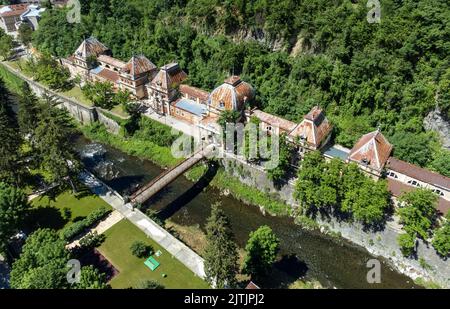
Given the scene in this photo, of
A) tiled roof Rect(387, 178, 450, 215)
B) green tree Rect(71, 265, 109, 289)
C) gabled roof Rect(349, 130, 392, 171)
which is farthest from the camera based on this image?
gabled roof Rect(349, 130, 392, 171)

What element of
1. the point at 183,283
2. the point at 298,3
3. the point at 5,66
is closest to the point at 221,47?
the point at 298,3

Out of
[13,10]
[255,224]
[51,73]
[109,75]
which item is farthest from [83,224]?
[13,10]

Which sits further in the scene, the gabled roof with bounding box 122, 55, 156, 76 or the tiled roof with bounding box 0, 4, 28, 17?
the tiled roof with bounding box 0, 4, 28, 17

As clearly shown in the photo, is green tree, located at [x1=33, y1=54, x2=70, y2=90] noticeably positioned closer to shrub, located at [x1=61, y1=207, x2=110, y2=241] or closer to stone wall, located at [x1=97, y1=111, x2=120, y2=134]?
stone wall, located at [x1=97, y1=111, x2=120, y2=134]

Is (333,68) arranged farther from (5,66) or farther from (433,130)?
(5,66)

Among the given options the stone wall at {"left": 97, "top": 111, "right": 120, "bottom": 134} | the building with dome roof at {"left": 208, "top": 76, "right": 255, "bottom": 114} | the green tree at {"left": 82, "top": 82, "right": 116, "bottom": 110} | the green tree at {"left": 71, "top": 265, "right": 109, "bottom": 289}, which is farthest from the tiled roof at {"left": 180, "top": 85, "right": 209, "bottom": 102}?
the green tree at {"left": 71, "top": 265, "right": 109, "bottom": 289}

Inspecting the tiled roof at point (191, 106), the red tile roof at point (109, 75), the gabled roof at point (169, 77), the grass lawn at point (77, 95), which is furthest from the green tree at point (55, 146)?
the red tile roof at point (109, 75)
